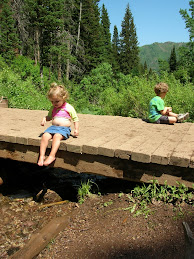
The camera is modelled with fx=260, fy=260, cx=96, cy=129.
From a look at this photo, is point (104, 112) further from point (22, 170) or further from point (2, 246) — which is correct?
point (2, 246)

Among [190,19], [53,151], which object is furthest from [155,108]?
[190,19]

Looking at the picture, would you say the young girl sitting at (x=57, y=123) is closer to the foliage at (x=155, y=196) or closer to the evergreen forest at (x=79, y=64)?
the foliage at (x=155, y=196)

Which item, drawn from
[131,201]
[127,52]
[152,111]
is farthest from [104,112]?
[127,52]

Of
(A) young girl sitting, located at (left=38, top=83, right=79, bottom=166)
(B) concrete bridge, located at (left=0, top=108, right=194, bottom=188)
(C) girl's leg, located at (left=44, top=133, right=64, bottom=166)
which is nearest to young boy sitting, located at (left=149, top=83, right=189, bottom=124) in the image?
(B) concrete bridge, located at (left=0, top=108, right=194, bottom=188)

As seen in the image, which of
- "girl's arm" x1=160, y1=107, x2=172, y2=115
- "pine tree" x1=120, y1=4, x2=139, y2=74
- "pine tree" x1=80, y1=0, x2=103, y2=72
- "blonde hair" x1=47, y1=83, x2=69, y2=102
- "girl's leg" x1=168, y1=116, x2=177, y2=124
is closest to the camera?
"blonde hair" x1=47, y1=83, x2=69, y2=102

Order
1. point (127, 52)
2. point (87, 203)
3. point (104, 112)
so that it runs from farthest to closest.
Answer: point (127, 52) → point (104, 112) → point (87, 203)

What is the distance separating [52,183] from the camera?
5.57 meters

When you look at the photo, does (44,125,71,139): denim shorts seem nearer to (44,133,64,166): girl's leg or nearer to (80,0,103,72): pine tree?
(44,133,64,166): girl's leg

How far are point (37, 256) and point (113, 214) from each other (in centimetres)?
112

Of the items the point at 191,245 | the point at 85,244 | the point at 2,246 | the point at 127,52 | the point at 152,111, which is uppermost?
the point at 127,52

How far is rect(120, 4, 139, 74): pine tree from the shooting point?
48.1m

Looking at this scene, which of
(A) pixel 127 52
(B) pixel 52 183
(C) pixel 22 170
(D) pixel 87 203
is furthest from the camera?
(A) pixel 127 52

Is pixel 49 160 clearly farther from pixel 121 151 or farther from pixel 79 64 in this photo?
pixel 79 64

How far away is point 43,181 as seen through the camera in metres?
5.72
